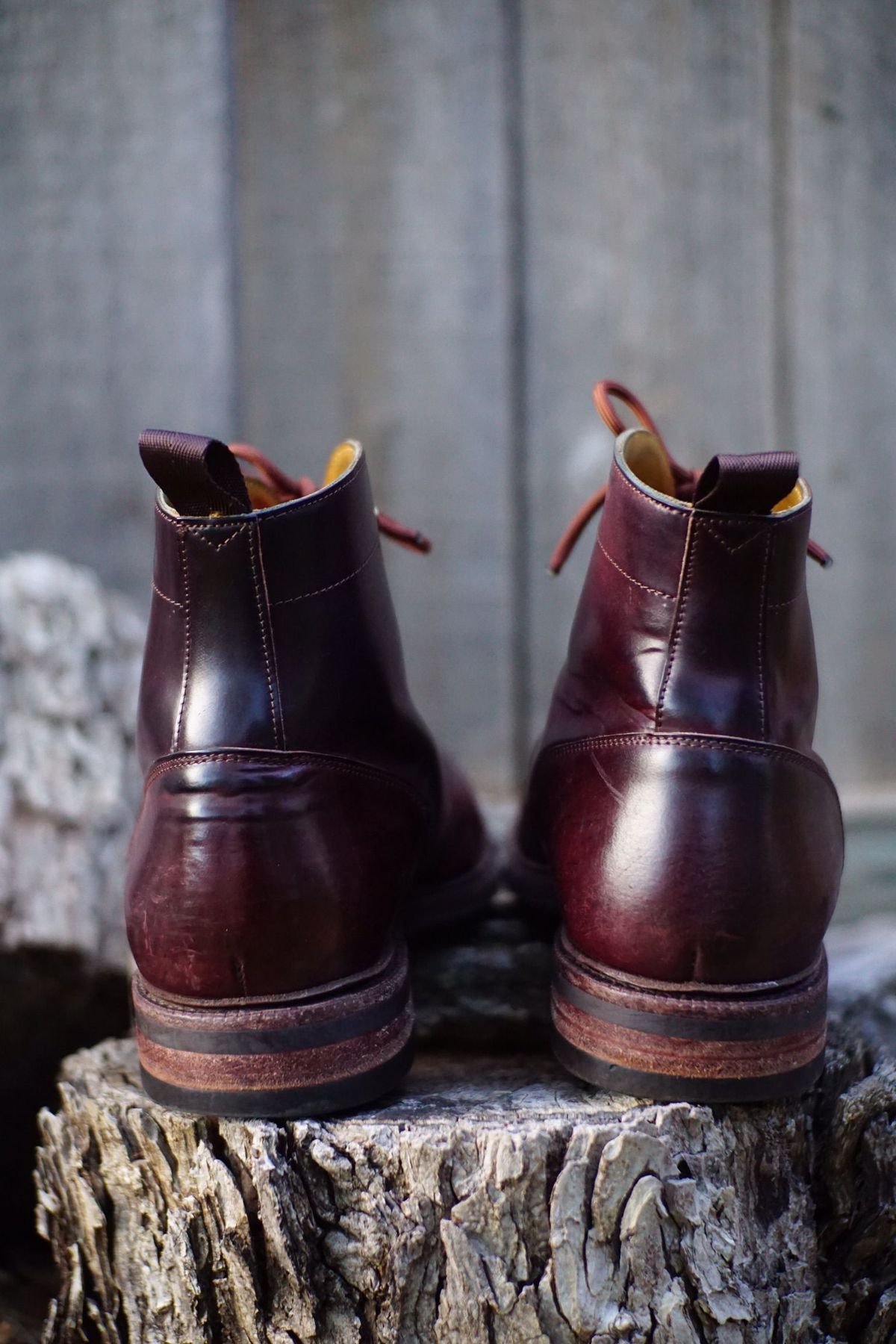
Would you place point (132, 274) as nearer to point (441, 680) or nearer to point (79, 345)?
point (79, 345)

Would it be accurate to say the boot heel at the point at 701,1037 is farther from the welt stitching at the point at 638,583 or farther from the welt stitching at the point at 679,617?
the welt stitching at the point at 638,583

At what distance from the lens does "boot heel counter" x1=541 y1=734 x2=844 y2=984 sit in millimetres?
911

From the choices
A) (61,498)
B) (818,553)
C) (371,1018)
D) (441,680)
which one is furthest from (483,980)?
(61,498)

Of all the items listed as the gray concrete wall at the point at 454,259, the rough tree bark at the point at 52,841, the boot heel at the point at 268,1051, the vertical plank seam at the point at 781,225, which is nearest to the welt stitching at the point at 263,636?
the boot heel at the point at 268,1051

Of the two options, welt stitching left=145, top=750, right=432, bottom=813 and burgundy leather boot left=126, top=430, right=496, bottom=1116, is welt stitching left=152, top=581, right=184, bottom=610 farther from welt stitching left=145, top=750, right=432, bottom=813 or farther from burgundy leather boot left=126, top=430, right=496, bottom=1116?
welt stitching left=145, top=750, right=432, bottom=813

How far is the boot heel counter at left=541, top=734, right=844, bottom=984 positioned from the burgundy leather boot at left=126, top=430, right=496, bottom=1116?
22 cm

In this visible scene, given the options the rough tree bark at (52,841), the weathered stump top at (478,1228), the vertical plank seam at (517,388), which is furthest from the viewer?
the vertical plank seam at (517,388)

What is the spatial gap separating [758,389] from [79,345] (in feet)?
4.66

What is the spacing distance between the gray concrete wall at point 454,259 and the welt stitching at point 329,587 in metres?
1.17

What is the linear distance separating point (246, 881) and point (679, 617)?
462mm

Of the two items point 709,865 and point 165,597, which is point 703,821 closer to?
point 709,865

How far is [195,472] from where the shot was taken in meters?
0.92

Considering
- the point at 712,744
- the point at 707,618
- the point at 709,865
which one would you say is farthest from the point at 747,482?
the point at 709,865

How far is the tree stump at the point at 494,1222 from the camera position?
0.91 metres
